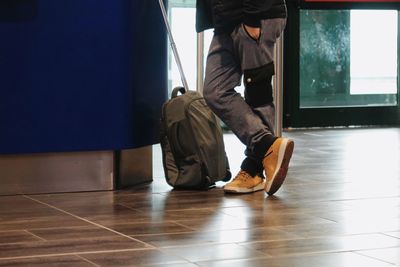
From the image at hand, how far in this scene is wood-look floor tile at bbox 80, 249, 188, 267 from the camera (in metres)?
2.45

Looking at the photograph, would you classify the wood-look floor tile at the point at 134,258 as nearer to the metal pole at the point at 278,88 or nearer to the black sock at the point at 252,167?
the black sock at the point at 252,167

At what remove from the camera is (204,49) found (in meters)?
6.77

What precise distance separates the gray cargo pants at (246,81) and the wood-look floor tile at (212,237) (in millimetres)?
852

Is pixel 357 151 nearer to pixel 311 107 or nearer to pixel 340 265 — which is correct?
pixel 311 107

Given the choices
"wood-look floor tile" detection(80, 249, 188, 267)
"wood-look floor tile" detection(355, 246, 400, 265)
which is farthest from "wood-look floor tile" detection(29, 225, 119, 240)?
"wood-look floor tile" detection(355, 246, 400, 265)

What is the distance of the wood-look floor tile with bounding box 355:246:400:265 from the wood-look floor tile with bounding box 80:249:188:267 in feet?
1.72

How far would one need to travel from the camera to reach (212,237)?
2824mm

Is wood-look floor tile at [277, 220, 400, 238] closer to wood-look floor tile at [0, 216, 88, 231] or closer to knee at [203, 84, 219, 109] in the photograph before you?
wood-look floor tile at [0, 216, 88, 231]

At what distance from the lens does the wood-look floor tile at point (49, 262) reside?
244cm

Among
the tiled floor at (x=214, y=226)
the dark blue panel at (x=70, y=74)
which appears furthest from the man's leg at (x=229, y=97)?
the dark blue panel at (x=70, y=74)

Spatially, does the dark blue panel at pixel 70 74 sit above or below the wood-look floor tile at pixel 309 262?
above

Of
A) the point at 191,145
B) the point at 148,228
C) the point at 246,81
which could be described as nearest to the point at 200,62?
the point at 191,145

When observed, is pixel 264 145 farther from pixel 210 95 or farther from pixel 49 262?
pixel 49 262

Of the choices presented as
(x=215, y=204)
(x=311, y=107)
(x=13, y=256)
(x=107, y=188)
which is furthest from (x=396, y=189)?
(x=311, y=107)
